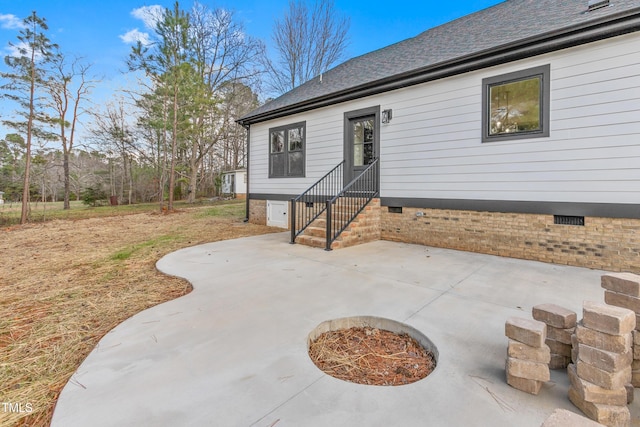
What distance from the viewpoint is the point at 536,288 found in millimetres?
3541

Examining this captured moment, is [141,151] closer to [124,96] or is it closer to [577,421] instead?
[124,96]

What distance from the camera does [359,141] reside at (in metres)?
7.47

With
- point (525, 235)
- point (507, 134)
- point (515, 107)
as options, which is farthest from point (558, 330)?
point (515, 107)

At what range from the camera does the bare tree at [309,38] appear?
16.4 meters

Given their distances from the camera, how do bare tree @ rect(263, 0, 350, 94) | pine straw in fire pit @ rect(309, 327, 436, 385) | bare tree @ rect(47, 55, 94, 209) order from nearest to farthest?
pine straw in fire pit @ rect(309, 327, 436, 385)
bare tree @ rect(47, 55, 94, 209)
bare tree @ rect(263, 0, 350, 94)

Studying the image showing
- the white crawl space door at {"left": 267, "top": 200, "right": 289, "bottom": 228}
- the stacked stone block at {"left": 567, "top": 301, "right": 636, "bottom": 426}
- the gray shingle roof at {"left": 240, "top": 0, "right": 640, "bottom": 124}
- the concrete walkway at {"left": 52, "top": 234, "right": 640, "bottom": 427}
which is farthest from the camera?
the white crawl space door at {"left": 267, "top": 200, "right": 289, "bottom": 228}

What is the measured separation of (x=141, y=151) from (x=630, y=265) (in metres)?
19.6

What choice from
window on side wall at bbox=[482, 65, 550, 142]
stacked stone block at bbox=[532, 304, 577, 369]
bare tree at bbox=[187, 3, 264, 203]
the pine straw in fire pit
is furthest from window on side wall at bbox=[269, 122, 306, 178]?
bare tree at bbox=[187, 3, 264, 203]

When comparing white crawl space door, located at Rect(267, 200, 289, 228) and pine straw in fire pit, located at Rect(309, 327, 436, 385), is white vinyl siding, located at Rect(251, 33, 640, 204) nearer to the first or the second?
white crawl space door, located at Rect(267, 200, 289, 228)

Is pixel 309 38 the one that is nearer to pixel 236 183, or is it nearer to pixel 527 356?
pixel 236 183

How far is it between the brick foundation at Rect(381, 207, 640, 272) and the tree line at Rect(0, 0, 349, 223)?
35.8ft

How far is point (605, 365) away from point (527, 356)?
1.06 ft

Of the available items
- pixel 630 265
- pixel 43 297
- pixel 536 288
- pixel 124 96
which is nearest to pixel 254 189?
pixel 43 297

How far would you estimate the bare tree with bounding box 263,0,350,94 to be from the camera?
16.4m
